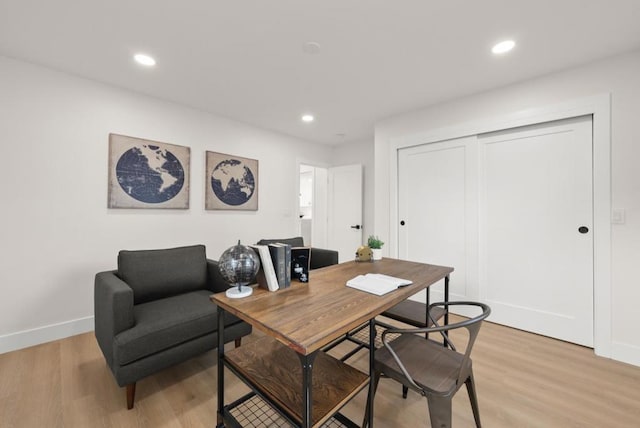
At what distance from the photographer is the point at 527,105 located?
8.30 feet

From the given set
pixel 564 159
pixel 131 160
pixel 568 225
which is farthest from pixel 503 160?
pixel 131 160

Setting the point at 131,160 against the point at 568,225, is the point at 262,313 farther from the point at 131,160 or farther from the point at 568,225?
the point at 568,225

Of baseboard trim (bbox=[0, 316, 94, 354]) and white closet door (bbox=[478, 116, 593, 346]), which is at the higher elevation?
white closet door (bbox=[478, 116, 593, 346])

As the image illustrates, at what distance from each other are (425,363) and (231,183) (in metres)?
3.12

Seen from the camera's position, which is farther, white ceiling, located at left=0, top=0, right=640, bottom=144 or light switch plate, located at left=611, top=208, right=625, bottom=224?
light switch plate, located at left=611, top=208, right=625, bottom=224

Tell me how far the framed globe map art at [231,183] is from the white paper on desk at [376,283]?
245cm

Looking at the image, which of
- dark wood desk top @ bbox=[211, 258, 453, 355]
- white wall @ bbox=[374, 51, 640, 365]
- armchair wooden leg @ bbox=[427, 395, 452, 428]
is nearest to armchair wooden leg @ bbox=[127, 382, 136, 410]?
dark wood desk top @ bbox=[211, 258, 453, 355]

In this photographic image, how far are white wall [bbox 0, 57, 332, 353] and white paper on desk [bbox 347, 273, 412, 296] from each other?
97.3 inches

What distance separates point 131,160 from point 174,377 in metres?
2.16

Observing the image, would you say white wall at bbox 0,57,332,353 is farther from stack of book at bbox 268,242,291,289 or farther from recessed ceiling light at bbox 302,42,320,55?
stack of book at bbox 268,242,291,289

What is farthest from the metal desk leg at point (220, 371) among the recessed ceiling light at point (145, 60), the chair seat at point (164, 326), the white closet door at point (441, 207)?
the white closet door at point (441, 207)

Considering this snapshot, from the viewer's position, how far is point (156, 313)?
1.80 metres

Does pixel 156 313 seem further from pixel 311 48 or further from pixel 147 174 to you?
pixel 311 48

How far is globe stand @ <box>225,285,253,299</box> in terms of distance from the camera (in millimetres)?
1305
